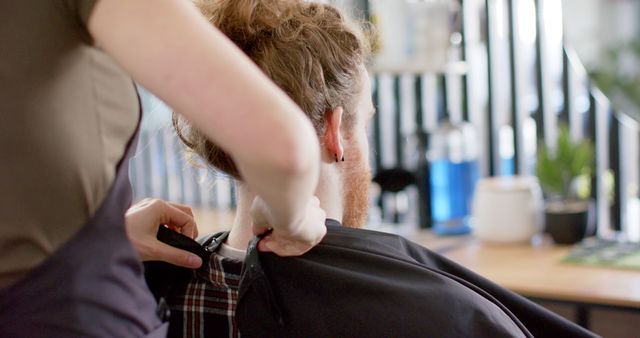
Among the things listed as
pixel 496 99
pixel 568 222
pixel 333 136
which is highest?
pixel 496 99

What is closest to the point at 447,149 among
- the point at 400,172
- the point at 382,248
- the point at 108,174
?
the point at 400,172

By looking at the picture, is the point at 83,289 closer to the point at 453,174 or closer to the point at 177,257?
the point at 177,257

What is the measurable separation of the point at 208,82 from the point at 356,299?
54cm

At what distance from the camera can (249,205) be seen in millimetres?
1269

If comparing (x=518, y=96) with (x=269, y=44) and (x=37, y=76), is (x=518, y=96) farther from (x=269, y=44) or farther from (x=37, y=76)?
(x=37, y=76)

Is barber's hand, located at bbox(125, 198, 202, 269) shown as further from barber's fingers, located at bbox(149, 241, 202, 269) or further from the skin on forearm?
the skin on forearm

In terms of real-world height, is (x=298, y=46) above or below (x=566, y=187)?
above

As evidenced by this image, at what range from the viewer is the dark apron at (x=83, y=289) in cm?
75

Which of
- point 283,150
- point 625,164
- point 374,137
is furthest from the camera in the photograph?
point 374,137

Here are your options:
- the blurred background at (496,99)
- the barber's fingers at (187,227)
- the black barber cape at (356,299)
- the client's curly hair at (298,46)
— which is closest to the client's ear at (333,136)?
the client's curly hair at (298,46)

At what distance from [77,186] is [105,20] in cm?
16

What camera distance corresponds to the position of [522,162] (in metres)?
2.74

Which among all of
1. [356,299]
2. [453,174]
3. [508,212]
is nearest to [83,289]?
[356,299]

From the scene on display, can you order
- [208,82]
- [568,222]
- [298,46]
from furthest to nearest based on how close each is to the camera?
[568,222], [298,46], [208,82]
